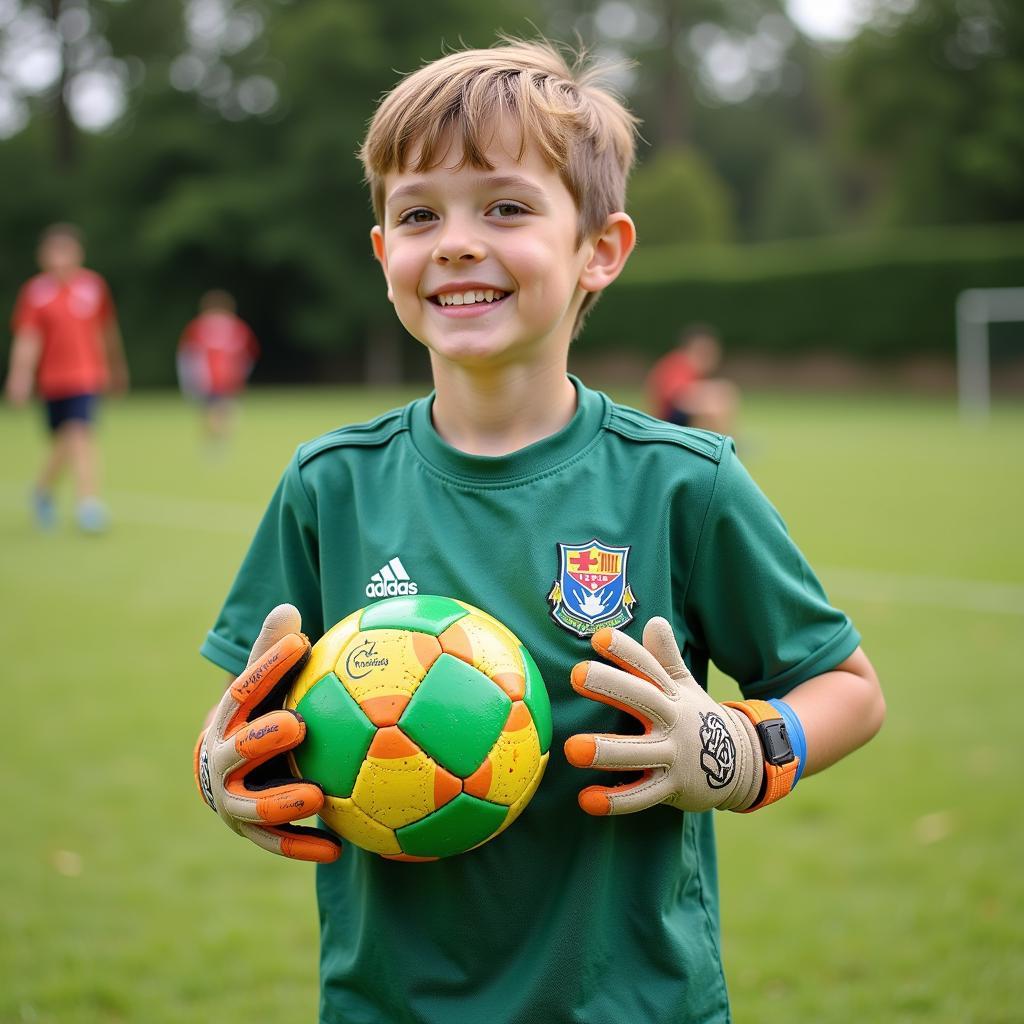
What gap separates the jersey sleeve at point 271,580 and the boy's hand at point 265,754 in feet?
0.92

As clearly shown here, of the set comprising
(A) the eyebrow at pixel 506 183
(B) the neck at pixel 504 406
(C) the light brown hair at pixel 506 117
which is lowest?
(B) the neck at pixel 504 406

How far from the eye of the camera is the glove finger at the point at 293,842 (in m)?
1.82

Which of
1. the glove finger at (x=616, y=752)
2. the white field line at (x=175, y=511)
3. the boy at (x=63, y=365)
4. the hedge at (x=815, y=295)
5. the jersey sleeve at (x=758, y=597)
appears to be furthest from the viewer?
the hedge at (x=815, y=295)

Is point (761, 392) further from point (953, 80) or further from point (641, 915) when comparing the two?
point (641, 915)

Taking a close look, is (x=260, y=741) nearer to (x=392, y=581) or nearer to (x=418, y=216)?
(x=392, y=581)

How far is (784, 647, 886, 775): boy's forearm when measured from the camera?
6.42 feet

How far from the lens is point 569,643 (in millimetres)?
1910

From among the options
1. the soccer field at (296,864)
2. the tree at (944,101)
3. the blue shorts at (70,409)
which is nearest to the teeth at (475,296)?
the soccer field at (296,864)

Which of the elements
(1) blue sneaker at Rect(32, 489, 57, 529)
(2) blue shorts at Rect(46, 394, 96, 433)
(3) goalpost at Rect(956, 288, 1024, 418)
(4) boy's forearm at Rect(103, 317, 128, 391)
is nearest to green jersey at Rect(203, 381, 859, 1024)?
(2) blue shorts at Rect(46, 394, 96, 433)

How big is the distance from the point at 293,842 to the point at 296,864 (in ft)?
8.26

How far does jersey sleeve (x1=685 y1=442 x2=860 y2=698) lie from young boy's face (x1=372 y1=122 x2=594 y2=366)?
40 cm

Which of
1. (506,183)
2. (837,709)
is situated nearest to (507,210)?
(506,183)

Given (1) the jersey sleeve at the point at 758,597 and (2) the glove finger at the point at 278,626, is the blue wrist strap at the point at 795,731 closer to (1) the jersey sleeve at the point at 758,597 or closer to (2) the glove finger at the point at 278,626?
(1) the jersey sleeve at the point at 758,597

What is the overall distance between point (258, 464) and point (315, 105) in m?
26.8
